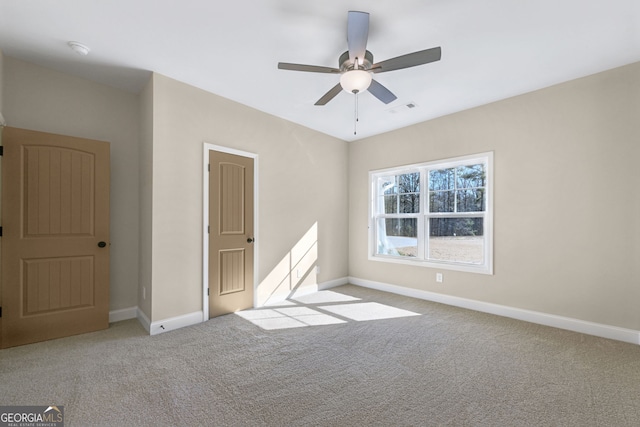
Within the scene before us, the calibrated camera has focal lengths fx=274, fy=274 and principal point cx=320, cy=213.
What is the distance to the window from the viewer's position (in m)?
3.77

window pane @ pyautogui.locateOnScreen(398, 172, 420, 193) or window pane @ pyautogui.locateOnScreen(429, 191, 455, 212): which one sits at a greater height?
window pane @ pyautogui.locateOnScreen(398, 172, 420, 193)

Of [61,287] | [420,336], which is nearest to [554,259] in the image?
[420,336]

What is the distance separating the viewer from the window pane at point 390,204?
476 centimetres

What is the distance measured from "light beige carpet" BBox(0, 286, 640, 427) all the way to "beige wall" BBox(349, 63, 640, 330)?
48cm

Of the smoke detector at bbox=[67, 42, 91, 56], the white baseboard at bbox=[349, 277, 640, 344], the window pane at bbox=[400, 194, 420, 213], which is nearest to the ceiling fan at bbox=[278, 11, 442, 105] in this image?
the smoke detector at bbox=[67, 42, 91, 56]

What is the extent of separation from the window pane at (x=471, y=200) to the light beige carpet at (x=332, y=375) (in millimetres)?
1487

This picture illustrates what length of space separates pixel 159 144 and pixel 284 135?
1803 millimetres

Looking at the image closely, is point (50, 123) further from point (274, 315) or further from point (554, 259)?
point (554, 259)

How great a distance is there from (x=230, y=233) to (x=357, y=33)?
2667 millimetres

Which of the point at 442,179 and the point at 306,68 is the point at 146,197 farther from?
the point at 442,179

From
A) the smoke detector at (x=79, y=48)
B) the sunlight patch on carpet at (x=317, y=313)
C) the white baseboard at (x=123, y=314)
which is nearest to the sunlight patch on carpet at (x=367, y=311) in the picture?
the sunlight patch on carpet at (x=317, y=313)

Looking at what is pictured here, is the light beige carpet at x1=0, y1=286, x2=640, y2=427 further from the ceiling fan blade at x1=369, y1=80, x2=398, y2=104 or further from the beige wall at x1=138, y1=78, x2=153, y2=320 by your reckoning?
the ceiling fan blade at x1=369, y1=80, x2=398, y2=104

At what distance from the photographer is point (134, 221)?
3.42 m

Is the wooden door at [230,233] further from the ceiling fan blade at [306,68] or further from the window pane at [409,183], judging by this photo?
the window pane at [409,183]
